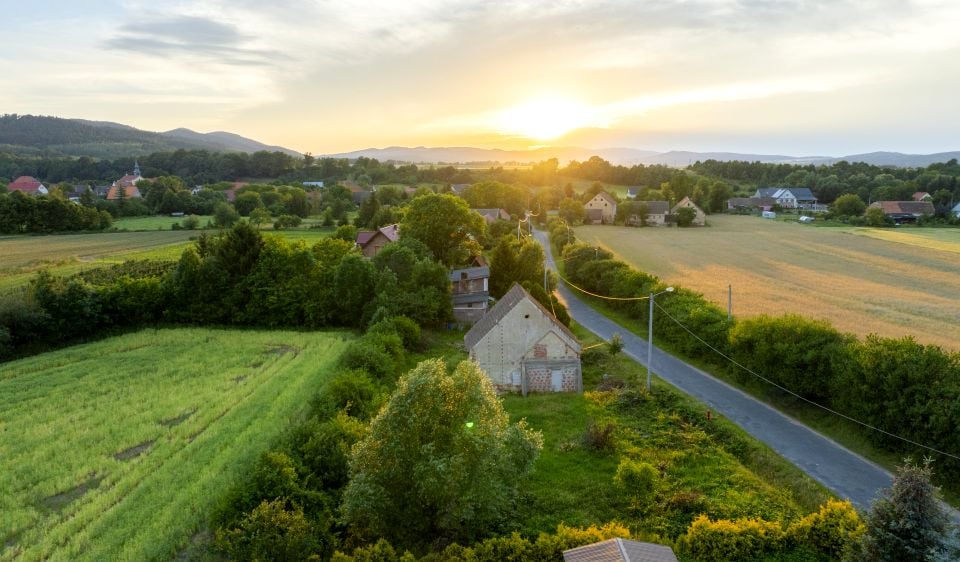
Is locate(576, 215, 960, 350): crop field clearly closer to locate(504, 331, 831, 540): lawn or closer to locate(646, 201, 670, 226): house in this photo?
locate(646, 201, 670, 226): house

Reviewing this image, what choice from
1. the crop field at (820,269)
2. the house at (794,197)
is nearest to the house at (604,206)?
the crop field at (820,269)

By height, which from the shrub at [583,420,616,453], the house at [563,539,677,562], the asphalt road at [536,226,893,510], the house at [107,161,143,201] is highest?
the house at [107,161,143,201]

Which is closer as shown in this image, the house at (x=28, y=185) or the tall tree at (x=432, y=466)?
the tall tree at (x=432, y=466)

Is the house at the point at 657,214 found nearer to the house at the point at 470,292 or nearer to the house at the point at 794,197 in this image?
Result: the house at the point at 794,197

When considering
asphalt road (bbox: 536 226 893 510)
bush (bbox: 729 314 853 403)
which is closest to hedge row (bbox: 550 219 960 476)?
bush (bbox: 729 314 853 403)

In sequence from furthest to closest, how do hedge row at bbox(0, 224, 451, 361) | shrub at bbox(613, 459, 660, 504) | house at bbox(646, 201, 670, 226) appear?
house at bbox(646, 201, 670, 226) < hedge row at bbox(0, 224, 451, 361) < shrub at bbox(613, 459, 660, 504)

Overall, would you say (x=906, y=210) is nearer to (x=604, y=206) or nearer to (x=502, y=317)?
(x=604, y=206)
